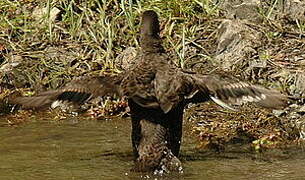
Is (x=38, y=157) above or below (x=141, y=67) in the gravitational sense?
below

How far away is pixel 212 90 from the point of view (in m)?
5.93

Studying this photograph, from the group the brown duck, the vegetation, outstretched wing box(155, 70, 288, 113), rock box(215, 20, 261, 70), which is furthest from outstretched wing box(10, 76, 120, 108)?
rock box(215, 20, 261, 70)

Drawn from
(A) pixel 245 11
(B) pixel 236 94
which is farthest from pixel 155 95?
(A) pixel 245 11

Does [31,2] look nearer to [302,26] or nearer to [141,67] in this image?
[302,26]

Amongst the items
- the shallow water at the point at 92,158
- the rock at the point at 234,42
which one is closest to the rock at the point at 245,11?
the rock at the point at 234,42

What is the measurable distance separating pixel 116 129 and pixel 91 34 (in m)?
2.13

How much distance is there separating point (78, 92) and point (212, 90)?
3.50ft

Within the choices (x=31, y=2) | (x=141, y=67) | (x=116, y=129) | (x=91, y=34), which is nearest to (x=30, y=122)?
(x=116, y=129)

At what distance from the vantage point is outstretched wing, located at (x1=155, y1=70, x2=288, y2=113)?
19.2 feet

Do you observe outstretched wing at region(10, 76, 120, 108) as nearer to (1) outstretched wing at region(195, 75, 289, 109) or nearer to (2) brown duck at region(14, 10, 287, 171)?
(2) brown duck at region(14, 10, 287, 171)

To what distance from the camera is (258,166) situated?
6.28 meters

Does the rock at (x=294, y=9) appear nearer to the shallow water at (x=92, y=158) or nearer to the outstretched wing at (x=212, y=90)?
the shallow water at (x=92, y=158)

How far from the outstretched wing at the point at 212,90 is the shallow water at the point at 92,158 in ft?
1.88

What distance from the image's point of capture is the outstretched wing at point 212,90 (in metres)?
5.86
